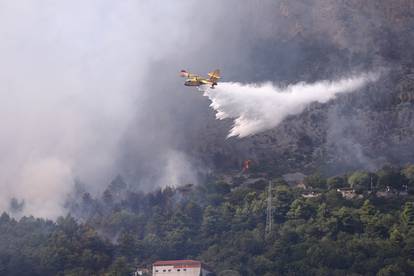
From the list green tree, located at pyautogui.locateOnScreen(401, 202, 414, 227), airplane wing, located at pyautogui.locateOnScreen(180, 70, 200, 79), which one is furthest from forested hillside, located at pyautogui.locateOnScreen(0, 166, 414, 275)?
airplane wing, located at pyautogui.locateOnScreen(180, 70, 200, 79)

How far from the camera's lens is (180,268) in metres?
108

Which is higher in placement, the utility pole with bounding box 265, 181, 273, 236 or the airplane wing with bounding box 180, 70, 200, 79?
the airplane wing with bounding box 180, 70, 200, 79

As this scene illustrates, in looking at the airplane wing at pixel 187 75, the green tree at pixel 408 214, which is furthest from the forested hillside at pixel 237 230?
the airplane wing at pixel 187 75

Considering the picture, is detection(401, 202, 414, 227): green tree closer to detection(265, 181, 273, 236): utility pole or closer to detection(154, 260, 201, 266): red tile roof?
detection(265, 181, 273, 236): utility pole

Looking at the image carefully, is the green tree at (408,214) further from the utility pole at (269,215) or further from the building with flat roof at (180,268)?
the building with flat roof at (180,268)

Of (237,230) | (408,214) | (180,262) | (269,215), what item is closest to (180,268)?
(180,262)

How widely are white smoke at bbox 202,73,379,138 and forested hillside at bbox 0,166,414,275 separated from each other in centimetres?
623

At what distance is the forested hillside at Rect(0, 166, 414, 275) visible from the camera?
106312mm

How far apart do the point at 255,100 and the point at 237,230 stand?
987 centimetres

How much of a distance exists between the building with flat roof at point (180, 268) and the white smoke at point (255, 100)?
1183cm

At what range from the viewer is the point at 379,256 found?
10500cm

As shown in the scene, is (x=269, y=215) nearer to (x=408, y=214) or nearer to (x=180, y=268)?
(x=408, y=214)

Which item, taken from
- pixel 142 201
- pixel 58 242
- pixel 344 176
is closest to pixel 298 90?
pixel 344 176

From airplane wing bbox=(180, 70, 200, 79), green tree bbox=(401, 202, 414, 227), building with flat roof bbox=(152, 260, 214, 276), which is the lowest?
building with flat roof bbox=(152, 260, 214, 276)
